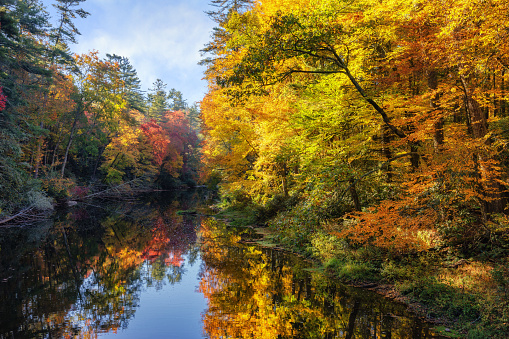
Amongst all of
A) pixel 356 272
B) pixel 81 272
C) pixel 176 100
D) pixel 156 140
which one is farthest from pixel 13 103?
pixel 176 100

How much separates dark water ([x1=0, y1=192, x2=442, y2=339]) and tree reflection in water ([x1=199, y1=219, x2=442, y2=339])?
3 centimetres

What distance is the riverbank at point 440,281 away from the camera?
593 cm

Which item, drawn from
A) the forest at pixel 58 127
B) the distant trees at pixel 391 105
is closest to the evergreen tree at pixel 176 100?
the forest at pixel 58 127

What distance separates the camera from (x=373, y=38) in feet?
36.4

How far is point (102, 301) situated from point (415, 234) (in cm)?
913

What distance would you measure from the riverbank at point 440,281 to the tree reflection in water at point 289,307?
0.52m

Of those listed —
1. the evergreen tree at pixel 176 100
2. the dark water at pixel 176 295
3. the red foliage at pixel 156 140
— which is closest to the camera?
the dark water at pixel 176 295

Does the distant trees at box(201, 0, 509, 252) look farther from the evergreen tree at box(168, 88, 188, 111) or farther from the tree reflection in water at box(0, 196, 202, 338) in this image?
the evergreen tree at box(168, 88, 188, 111)

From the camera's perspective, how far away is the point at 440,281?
7266mm

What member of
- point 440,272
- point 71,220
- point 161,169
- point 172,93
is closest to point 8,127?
point 71,220

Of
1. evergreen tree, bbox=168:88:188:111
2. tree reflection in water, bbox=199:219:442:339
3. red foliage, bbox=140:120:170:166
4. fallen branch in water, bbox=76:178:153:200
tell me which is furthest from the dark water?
evergreen tree, bbox=168:88:188:111

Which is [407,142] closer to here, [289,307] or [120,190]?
[289,307]

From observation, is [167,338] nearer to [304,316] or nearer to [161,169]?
[304,316]

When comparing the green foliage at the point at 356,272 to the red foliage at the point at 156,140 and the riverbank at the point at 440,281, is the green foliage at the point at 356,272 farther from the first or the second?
the red foliage at the point at 156,140
